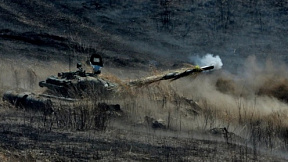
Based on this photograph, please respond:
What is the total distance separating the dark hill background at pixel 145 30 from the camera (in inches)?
1315

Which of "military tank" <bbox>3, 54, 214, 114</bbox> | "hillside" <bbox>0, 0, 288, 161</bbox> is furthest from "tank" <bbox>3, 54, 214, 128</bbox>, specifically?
"hillside" <bbox>0, 0, 288, 161</bbox>

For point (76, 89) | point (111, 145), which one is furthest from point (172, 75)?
point (111, 145)

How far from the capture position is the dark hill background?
1315 inches

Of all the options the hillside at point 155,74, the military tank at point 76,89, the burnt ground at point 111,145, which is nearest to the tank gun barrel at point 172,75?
the military tank at point 76,89

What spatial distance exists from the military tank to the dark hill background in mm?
11710

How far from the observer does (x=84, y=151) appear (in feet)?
45.1

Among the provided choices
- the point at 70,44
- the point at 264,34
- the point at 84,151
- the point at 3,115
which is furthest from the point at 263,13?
the point at 84,151

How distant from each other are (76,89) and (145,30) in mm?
16996

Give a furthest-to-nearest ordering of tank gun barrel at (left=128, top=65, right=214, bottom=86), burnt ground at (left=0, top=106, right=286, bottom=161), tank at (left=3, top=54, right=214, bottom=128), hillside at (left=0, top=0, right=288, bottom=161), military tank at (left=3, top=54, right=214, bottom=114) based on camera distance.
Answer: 1. tank gun barrel at (left=128, top=65, right=214, bottom=86)
2. military tank at (left=3, top=54, right=214, bottom=114)
3. tank at (left=3, top=54, right=214, bottom=128)
4. hillside at (left=0, top=0, right=288, bottom=161)
5. burnt ground at (left=0, top=106, right=286, bottom=161)

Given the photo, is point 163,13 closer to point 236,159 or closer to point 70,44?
point 70,44

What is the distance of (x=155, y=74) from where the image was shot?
21328mm

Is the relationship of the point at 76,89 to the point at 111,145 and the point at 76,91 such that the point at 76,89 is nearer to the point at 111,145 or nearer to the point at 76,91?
the point at 76,91

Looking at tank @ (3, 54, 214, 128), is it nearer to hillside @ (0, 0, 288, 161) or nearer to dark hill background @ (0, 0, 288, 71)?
hillside @ (0, 0, 288, 161)

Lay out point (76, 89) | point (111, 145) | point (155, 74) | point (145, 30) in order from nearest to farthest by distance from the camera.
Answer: point (111, 145)
point (76, 89)
point (155, 74)
point (145, 30)
